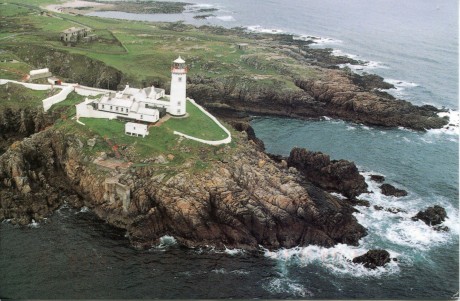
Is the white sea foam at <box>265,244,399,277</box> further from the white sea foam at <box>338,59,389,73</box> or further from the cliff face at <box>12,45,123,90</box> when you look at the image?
the white sea foam at <box>338,59,389,73</box>

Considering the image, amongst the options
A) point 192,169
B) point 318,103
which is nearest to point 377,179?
point 192,169

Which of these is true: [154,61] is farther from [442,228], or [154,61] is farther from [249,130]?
[442,228]

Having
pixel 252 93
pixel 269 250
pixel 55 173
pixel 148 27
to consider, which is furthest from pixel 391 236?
pixel 148 27

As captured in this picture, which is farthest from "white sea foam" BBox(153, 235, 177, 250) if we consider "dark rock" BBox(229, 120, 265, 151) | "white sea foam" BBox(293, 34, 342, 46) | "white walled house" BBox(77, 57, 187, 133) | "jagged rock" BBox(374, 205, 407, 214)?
"white sea foam" BBox(293, 34, 342, 46)

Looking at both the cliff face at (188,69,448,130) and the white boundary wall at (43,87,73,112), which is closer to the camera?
the white boundary wall at (43,87,73,112)

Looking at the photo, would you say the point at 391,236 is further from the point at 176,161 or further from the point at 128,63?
the point at 128,63
